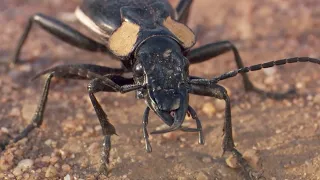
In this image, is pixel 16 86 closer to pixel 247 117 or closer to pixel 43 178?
pixel 43 178

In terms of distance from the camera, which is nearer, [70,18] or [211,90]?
[211,90]

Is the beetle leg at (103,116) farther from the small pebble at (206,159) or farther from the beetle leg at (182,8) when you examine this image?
the beetle leg at (182,8)

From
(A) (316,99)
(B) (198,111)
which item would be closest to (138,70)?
(B) (198,111)

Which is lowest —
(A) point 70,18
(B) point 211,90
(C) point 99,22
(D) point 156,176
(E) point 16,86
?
(D) point 156,176

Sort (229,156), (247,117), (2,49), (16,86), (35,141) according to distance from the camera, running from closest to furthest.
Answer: (229,156)
(35,141)
(247,117)
(16,86)
(2,49)

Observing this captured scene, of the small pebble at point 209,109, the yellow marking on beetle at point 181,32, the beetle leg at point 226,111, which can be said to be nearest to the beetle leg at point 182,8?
the yellow marking on beetle at point 181,32

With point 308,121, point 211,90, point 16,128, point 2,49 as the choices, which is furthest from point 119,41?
point 2,49

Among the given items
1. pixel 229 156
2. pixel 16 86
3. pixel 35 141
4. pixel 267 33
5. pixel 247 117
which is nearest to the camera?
pixel 229 156
